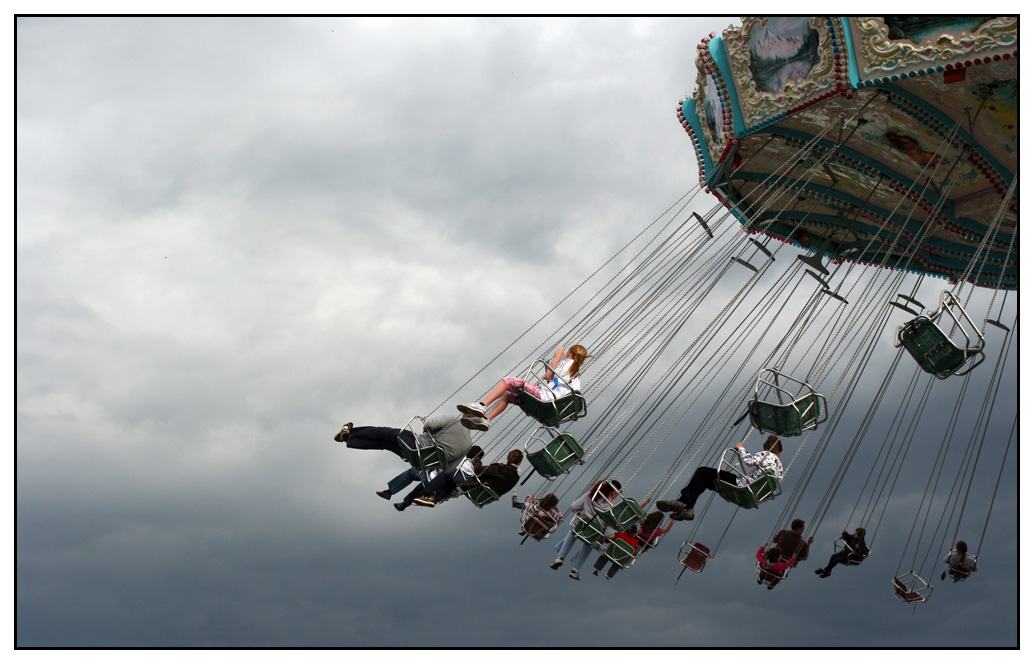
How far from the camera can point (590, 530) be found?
445 inches

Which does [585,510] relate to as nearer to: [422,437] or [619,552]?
[619,552]

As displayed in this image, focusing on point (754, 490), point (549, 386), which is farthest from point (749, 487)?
point (549, 386)

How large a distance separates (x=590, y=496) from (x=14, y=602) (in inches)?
221

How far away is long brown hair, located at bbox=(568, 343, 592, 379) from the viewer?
10.4 meters

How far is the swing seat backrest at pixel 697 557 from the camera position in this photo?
12.0 m

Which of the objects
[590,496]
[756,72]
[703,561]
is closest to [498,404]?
[590,496]

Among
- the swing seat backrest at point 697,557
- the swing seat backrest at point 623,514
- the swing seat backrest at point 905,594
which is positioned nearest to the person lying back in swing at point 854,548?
the swing seat backrest at point 905,594

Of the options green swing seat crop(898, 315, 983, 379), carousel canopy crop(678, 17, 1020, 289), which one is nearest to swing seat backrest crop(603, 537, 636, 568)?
green swing seat crop(898, 315, 983, 379)

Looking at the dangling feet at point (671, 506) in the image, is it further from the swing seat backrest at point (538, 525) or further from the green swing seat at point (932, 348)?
the green swing seat at point (932, 348)

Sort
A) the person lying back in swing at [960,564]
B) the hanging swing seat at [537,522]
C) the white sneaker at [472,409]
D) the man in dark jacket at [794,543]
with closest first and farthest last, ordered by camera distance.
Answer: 1. the white sneaker at [472,409]
2. the hanging swing seat at [537,522]
3. the man in dark jacket at [794,543]
4. the person lying back in swing at [960,564]

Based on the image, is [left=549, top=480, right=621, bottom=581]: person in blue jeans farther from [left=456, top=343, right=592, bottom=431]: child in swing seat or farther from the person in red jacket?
the person in red jacket

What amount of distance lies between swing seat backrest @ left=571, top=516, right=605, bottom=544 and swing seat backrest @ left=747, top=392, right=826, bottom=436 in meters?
1.95

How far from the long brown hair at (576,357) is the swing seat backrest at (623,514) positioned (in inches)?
63.2

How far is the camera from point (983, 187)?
12.5 metres
